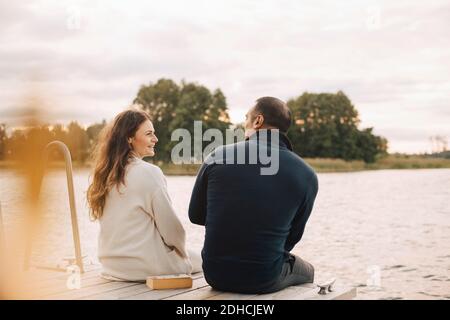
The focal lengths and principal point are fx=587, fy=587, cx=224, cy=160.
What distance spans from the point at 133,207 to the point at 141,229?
0.52 ft

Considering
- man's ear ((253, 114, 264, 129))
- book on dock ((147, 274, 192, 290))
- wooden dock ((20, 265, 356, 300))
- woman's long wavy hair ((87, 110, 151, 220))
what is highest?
man's ear ((253, 114, 264, 129))

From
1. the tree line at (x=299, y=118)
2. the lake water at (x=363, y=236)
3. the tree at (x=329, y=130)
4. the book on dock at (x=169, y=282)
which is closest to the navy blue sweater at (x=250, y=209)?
the book on dock at (x=169, y=282)

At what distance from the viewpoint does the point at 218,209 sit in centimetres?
331

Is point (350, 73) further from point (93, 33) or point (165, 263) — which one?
point (165, 263)

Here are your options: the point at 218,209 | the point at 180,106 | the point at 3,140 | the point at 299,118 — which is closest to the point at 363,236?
the point at 218,209

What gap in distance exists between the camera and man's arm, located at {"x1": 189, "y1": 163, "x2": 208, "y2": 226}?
339cm

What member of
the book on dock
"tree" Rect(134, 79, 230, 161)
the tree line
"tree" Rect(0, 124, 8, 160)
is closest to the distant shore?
the tree line

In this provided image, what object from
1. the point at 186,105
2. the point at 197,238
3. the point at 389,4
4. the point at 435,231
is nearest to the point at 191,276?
the point at 197,238

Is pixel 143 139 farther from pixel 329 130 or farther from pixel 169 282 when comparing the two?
pixel 329 130

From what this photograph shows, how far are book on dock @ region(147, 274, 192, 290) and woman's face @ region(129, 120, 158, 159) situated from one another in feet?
2.63

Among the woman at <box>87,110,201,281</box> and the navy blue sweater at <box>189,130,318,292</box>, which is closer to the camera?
the navy blue sweater at <box>189,130,318,292</box>

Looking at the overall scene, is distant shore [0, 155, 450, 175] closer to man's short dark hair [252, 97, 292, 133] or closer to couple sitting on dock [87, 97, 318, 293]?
couple sitting on dock [87, 97, 318, 293]

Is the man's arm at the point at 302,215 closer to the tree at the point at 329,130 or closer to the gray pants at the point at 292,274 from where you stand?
the gray pants at the point at 292,274

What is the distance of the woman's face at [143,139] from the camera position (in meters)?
3.83
